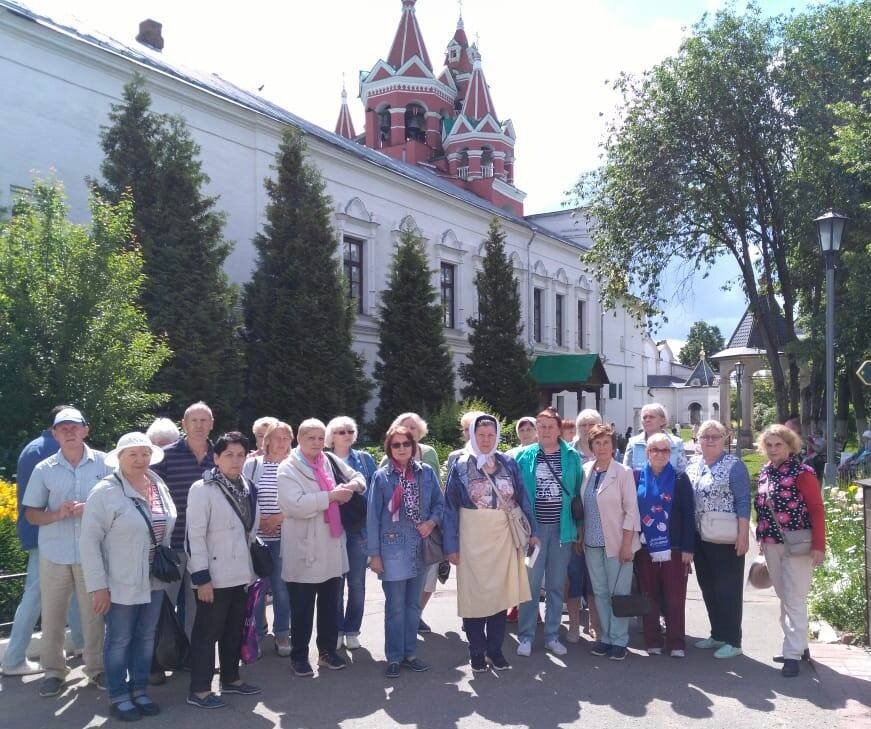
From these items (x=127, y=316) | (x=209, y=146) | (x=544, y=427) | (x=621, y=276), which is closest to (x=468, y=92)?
(x=621, y=276)

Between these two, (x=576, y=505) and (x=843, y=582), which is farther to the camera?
(x=843, y=582)

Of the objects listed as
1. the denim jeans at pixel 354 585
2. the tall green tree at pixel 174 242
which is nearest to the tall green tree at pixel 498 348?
the tall green tree at pixel 174 242

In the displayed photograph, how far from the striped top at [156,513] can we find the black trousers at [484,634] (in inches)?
91.3

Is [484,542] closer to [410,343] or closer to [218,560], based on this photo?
[218,560]

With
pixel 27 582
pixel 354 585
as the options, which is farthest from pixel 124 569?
pixel 354 585

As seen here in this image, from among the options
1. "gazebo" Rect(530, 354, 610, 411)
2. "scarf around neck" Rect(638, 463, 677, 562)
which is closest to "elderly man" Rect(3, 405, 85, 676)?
"scarf around neck" Rect(638, 463, 677, 562)

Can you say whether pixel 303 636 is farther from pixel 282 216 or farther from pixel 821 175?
pixel 821 175

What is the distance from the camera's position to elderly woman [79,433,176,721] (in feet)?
16.8

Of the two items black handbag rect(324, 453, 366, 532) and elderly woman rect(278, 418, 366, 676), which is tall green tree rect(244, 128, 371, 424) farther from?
elderly woman rect(278, 418, 366, 676)

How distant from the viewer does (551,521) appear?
672 centimetres

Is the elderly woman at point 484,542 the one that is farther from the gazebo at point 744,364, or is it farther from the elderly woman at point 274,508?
the gazebo at point 744,364

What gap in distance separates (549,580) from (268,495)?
7.92 ft

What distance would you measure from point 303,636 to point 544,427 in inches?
99.0

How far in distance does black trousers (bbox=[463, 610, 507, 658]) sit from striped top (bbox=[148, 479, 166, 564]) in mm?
2319
